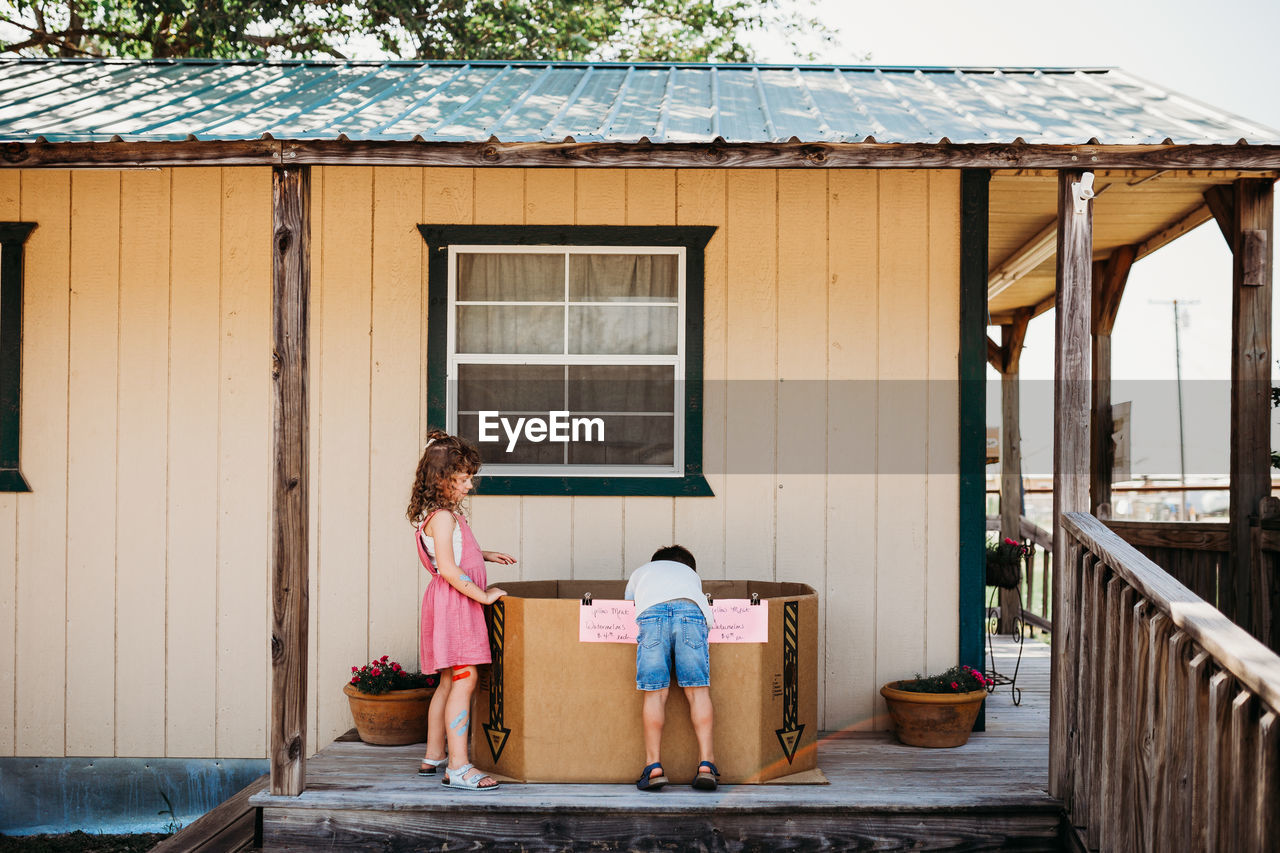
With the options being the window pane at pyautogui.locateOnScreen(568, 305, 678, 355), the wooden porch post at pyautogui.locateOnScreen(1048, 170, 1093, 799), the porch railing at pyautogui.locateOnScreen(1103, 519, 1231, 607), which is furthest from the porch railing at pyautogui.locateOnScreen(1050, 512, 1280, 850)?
the window pane at pyautogui.locateOnScreen(568, 305, 678, 355)

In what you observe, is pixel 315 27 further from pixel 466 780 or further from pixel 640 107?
pixel 466 780

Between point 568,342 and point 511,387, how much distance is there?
386 mm

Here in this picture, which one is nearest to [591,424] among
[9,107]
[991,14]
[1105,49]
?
[9,107]

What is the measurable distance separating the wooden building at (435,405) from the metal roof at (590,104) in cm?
17

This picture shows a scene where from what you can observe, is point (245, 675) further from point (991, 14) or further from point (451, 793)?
point (991, 14)

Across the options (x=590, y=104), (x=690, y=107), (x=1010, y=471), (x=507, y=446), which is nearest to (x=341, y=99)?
(x=590, y=104)

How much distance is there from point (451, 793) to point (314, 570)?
1.74 metres

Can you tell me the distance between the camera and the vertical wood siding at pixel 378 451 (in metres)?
5.62

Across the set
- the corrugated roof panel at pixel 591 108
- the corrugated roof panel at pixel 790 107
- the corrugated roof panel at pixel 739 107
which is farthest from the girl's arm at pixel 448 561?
the corrugated roof panel at pixel 790 107

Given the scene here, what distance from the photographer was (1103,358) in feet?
29.2

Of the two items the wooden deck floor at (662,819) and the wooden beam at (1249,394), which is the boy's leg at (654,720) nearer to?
the wooden deck floor at (662,819)

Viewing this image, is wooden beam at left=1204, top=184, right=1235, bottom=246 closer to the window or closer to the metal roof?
the metal roof

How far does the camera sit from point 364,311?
570 cm

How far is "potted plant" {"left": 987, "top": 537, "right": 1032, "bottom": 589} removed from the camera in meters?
6.98
